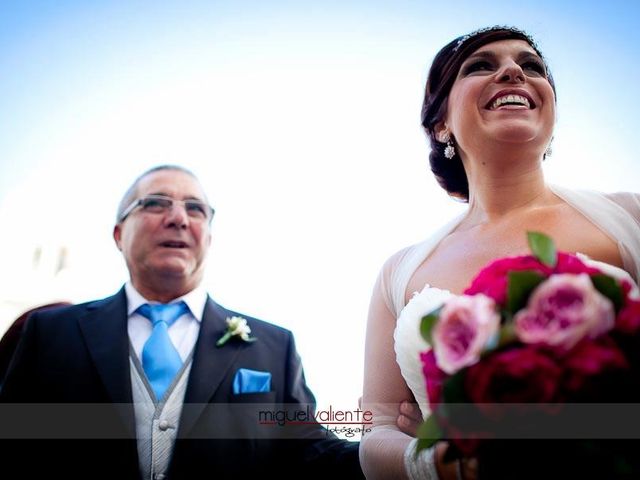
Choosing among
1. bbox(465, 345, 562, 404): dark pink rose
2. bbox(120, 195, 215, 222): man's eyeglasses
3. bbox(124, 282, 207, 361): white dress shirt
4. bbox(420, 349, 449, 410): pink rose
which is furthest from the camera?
bbox(120, 195, 215, 222): man's eyeglasses

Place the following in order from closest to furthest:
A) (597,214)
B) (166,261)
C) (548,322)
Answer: (548,322), (597,214), (166,261)

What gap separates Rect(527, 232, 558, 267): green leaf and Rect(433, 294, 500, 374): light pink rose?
184 mm

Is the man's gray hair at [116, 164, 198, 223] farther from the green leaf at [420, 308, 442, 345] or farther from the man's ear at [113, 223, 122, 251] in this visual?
the green leaf at [420, 308, 442, 345]

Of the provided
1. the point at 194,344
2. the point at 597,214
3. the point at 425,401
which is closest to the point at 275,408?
the point at 194,344

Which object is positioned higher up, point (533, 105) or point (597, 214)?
point (533, 105)

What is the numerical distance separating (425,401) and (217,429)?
1372 millimetres

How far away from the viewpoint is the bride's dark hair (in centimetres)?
288

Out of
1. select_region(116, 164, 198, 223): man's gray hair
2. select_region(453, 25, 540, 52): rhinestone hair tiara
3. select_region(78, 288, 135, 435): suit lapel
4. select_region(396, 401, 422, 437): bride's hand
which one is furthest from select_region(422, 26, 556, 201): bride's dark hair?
select_region(78, 288, 135, 435): suit lapel

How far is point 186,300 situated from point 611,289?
2.94 m

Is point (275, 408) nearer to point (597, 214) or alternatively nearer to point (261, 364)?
point (261, 364)

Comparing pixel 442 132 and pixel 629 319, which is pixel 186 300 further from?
pixel 629 319

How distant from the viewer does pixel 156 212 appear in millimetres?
4062

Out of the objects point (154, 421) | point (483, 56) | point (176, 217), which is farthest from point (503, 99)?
point (154, 421)

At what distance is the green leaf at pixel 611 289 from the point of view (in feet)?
4.65
